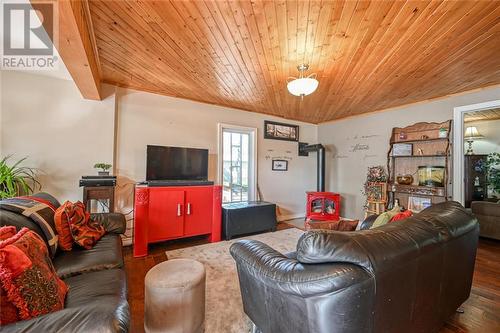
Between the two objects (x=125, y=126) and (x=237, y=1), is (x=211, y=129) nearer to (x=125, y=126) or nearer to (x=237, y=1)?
(x=125, y=126)

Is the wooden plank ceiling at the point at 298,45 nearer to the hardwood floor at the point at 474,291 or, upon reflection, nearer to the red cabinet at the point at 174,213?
the red cabinet at the point at 174,213

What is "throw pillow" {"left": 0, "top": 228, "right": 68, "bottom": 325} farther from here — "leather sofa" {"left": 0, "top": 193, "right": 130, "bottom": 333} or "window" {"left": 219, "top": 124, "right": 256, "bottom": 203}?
"window" {"left": 219, "top": 124, "right": 256, "bottom": 203}

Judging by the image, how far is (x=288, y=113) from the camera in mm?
4883

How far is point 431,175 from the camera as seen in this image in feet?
12.5

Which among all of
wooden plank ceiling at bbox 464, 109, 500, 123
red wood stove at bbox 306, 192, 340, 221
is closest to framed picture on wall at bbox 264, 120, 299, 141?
red wood stove at bbox 306, 192, 340, 221

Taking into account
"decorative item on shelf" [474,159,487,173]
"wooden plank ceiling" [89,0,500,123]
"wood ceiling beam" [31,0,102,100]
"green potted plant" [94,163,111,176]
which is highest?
"wooden plank ceiling" [89,0,500,123]

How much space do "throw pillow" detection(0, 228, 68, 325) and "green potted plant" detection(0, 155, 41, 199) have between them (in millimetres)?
1887

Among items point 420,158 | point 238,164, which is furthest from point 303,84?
point 420,158

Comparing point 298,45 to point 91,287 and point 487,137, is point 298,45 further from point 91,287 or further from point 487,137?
point 487,137

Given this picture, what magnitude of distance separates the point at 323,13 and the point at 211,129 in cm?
285

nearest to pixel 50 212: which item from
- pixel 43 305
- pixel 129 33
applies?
pixel 43 305

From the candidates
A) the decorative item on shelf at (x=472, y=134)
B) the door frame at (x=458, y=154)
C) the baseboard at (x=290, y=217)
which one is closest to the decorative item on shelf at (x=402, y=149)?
the door frame at (x=458, y=154)

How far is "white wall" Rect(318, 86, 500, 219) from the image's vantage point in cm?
385

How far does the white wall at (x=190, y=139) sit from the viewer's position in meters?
3.42
